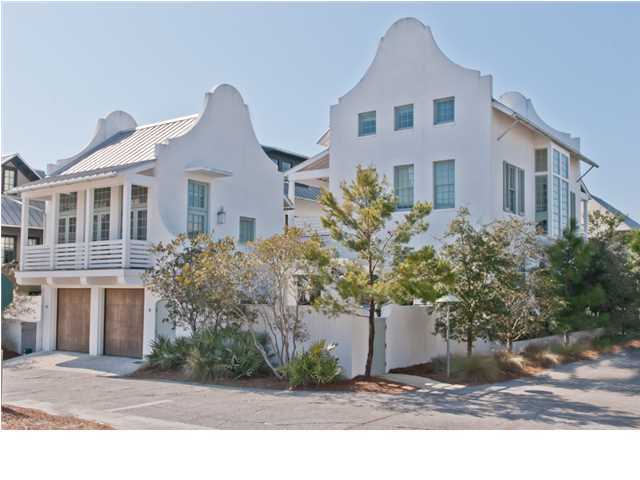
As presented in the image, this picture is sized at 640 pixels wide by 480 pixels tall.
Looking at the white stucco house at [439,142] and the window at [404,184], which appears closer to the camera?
the white stucco house at [439,142]

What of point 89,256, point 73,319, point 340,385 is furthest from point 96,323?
point 340,385

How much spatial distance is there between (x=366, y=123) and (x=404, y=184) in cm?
251

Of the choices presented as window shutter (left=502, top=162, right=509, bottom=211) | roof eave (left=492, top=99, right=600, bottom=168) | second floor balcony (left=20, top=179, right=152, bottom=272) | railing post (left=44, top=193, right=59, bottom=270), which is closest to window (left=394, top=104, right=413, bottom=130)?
roof eave (left=492, top=99, right=600, bottom=168)

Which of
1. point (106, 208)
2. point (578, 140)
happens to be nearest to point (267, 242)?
point (106, 208)

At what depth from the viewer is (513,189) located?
22.4 meters

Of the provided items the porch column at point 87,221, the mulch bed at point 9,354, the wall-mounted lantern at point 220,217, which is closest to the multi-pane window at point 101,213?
the porch column at point 87,221

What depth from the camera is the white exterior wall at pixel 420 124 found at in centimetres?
2058

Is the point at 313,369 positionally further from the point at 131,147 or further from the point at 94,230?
the point at 131,147

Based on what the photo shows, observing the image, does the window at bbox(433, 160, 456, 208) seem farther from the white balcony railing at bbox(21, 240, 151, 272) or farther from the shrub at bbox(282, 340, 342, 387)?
the white balcony railing at bbox(21, 240, 151, 272)

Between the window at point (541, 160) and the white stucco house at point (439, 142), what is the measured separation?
33 millimetres

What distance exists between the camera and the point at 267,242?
14.3 m

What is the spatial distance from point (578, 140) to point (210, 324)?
16839 millimetres

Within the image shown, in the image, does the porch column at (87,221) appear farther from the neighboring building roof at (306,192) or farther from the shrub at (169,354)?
the neighboring building roof at (306,192)
